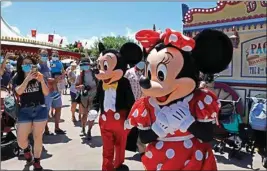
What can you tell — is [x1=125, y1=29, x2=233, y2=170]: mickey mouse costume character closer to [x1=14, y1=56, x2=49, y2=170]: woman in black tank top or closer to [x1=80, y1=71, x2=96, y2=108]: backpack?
[x1=14, y1=56, x2=49, y2=170]: woman in black tank top

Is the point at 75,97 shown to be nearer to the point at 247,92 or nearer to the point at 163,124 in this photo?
the point at 247,92

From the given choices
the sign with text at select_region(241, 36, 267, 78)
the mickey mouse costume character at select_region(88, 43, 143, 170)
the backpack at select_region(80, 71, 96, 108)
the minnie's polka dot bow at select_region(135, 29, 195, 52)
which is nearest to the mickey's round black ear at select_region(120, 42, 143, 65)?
the mickey mouse costume character at select_region(88, 43, 143, 170)

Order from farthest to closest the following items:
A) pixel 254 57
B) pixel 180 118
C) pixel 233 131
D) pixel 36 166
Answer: pixel 254 57, pixel 233 131, pixel 36 166, pixel 180 118

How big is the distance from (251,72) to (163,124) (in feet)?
12.4

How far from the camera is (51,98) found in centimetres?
585

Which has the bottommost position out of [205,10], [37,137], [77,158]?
[77,158]

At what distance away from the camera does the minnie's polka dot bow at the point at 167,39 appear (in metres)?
2.52

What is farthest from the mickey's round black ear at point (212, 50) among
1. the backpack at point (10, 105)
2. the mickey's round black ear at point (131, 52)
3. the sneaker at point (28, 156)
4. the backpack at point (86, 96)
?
the backpack at point (86, 96)

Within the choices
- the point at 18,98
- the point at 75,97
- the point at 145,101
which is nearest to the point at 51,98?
the point at 75,97

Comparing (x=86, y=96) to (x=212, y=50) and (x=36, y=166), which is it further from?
(x=212, y=50)

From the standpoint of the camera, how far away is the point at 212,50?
2.61 m

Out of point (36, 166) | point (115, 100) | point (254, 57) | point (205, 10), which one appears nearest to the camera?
point (115, 100)

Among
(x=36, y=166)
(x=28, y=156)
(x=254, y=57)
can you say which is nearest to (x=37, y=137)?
(x=36, y=166)

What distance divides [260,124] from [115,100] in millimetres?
2127
